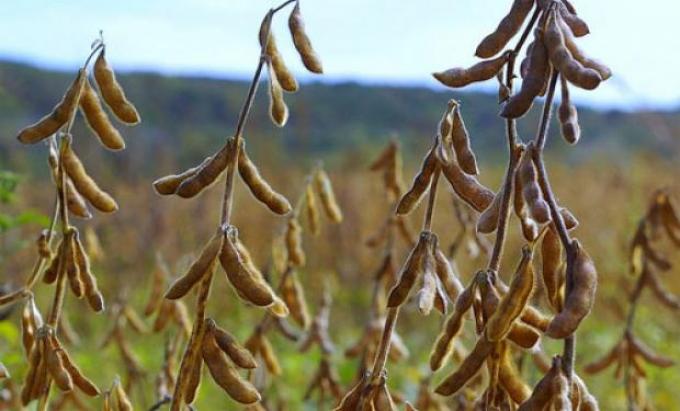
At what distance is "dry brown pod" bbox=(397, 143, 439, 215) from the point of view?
3.75 ft

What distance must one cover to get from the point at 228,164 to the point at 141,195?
467 inches

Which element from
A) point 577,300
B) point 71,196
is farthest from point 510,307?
point 71,196

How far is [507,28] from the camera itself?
1.05 m

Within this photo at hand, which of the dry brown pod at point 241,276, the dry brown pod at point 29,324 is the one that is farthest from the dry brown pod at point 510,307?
the dry brown pod at point 29,324

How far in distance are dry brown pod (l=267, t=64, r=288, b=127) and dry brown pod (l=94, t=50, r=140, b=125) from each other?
0.19m

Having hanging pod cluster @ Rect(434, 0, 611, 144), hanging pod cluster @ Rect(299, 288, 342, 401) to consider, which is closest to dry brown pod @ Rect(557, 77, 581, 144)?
hanging pod cluster @ Rect(434, 0, 611, 144)

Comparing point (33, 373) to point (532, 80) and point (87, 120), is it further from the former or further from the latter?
point (532, 80)

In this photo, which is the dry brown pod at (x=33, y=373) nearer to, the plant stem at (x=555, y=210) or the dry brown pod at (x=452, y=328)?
the dry brown pod at (x=452, y=328)

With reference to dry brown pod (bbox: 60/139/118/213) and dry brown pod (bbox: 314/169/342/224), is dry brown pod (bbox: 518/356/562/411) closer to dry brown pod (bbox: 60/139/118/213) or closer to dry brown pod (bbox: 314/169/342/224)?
dry brown pod (bbox: 60/139/118/213)

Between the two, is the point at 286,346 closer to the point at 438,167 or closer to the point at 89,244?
the point at 89,244

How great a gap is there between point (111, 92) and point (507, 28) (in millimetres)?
522

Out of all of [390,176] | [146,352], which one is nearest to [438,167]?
[390,176]

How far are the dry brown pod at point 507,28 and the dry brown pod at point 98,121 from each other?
1.56ft

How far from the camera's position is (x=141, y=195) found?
Result: 504 inches
